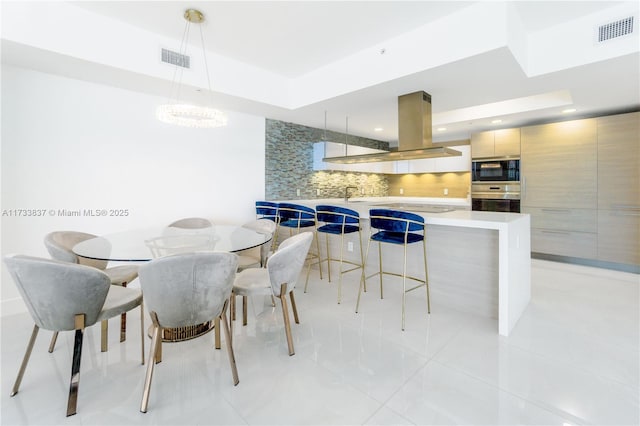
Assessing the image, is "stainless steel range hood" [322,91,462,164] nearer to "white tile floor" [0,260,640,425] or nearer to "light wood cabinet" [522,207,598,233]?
"white tile floor" [0,260,640,425]

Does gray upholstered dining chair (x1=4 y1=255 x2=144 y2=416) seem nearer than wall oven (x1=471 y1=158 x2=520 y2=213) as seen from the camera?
Yes

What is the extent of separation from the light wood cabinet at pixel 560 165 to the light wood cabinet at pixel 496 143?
0.11 m

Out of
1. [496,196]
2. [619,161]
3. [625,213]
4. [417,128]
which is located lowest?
[625,213]

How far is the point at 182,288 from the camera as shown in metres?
1.59

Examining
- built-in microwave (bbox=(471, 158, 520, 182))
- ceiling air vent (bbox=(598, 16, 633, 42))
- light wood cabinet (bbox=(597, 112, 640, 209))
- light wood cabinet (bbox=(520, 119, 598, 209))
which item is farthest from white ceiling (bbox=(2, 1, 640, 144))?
built-in microwave (bbox=(471, 158, 520, 182))

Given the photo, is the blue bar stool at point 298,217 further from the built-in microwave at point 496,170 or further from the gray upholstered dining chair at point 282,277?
the built-in microwave at point 496,170

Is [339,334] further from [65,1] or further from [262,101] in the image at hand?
[65,1]

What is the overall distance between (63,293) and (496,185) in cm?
568

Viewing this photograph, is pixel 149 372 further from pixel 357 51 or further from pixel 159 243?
pixel 357 51

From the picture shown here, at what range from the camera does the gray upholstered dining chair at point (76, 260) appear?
213 centimetres

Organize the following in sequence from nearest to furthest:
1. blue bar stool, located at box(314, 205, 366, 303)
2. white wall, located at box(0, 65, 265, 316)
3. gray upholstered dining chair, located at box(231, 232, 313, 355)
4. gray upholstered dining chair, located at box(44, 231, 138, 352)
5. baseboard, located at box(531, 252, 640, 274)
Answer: gray upholstered dining chair, located at box(231, 232, 313, 355) → gray upholstered dining chair, located at box(44, 231, 138, 352) → white wall, located at box(0, 65, 265, 316) → blue bar stool, located at box(314, 205, 366, 303) → baseboard, located at box(531, 252, 640, 274)

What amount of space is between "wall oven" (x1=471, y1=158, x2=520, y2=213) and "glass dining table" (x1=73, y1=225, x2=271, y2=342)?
431 centimetres

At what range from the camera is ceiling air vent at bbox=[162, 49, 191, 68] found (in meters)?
3.05

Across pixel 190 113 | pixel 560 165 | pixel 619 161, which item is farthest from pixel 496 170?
pixel 190 113
